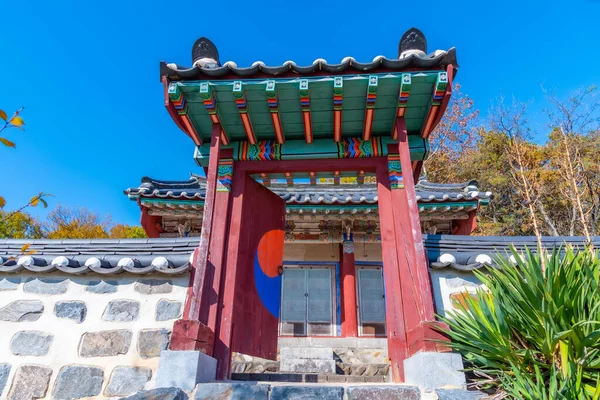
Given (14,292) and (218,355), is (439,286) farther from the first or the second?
(14,292)

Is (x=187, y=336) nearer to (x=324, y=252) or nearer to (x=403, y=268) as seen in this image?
(x=403, y=268)

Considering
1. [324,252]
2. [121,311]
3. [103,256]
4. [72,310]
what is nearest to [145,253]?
[103,256]

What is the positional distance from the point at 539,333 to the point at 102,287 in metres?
3.46

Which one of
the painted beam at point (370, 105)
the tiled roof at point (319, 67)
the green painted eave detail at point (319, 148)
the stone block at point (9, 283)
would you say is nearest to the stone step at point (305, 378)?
the stone block at point (9, 283)

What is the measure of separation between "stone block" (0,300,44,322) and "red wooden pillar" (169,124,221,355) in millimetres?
1362

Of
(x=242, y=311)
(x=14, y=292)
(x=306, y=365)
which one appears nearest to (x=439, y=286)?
(x=242, y=311)

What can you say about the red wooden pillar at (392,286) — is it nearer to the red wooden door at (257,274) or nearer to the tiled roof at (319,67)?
the tiled roof at (319,67)

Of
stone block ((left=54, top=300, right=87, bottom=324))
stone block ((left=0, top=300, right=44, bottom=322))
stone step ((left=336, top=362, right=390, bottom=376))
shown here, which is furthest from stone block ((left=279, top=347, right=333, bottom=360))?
stone block ((left=0, top=300, right=44, bottom=322))

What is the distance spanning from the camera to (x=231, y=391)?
2.54m

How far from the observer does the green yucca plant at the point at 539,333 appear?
223cm

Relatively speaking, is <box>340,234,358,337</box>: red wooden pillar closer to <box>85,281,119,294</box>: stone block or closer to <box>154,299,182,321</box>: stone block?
<box>154,299,182,321</box>: stone block

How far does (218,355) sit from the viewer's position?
129 inches

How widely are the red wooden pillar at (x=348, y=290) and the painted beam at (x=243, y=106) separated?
3974 millimetres

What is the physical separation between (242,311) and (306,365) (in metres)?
2.18
